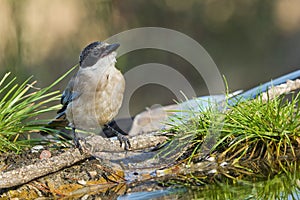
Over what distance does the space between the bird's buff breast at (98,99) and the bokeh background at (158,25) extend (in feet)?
6.69

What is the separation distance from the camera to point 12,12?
849cm

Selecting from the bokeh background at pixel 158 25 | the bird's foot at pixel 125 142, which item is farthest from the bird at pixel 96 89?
the bokeh background at pixel 158 25

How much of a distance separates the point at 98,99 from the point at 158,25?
769 cm

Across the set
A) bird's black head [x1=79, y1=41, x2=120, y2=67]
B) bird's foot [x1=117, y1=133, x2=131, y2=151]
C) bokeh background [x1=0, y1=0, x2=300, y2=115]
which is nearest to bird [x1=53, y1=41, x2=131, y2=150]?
bird's black head [x1=79, y1=41, x2=120, y2=67]

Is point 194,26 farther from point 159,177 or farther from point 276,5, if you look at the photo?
point 159,177

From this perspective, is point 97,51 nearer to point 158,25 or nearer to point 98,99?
point 98,99

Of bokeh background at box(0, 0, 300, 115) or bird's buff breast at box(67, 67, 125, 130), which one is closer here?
bird's buff breast at box(67, 67, 125, 130)

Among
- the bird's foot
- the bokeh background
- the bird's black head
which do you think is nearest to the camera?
the bird's foot

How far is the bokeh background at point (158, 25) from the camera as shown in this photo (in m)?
9.16

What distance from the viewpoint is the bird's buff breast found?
6020mm

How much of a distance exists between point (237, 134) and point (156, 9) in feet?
27.0

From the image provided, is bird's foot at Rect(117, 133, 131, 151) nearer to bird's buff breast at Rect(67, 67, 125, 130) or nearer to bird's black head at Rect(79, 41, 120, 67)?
bird's buff breast at Rect(67, 67, 125, 130)

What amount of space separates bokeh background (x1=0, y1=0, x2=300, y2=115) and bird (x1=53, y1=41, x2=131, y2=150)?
6.48 ft

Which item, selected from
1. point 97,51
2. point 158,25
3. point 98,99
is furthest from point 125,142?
point 158,25
